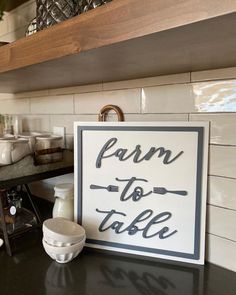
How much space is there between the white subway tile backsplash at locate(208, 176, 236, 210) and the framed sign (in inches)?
1.0

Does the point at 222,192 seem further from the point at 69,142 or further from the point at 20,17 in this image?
the point at 20,17

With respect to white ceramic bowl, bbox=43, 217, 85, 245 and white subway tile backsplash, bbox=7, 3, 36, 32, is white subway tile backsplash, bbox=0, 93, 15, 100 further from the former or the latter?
white ceramic bowl, bbox=43, 217, 85, 245

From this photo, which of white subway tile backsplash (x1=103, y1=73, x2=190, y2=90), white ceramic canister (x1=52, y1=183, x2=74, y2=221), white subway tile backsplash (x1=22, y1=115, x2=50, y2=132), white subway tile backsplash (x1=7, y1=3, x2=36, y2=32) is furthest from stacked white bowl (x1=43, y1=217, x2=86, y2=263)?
white subway tile backsplash (x1=7, y1=3, x2=36, y2=32)

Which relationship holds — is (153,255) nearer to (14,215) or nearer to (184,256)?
(184,256)

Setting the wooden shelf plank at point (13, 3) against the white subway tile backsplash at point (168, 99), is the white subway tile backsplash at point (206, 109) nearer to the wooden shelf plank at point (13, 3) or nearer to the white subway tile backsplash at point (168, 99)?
the white subway tile backsplash at point (168, 99)

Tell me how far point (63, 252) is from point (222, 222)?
A: 1.36ft

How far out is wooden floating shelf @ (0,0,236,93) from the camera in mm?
359

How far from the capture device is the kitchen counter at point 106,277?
0.61 meters

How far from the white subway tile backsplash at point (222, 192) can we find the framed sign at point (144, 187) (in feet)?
0.08

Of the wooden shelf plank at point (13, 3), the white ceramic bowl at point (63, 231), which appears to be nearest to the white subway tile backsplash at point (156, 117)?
the white ceramic bowl at point (63, 231)

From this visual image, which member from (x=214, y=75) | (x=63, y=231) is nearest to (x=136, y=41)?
(x=214, y=75)

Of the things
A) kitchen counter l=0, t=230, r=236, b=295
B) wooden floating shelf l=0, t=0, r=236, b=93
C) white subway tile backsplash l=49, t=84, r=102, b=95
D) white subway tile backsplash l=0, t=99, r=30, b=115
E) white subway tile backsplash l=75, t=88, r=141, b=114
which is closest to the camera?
wooden floating shelf l=0, t=0, r=236, b=93

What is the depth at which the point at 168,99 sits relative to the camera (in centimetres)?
75

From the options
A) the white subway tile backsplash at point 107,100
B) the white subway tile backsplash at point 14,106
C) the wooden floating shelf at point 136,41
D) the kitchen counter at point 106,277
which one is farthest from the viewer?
the white subway tile backsplash at point 14,106
